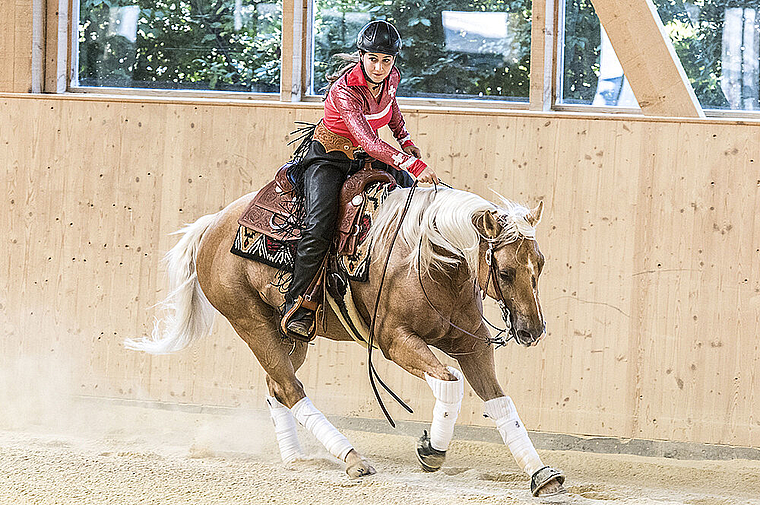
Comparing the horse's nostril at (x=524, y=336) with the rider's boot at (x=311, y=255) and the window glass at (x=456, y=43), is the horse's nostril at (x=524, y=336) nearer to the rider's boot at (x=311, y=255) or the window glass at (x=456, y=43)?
the rider's boot at (x=311, y=255)

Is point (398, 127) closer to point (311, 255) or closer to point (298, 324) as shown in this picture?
point (311, 255)

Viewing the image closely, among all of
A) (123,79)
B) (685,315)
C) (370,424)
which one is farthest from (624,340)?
(123,79)

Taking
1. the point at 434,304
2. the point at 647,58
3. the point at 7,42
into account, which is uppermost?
the point at 7,42

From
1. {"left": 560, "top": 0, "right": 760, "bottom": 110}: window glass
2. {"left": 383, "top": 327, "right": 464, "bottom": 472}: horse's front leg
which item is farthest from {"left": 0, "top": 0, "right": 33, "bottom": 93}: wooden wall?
{"left": 560, "top": 0, "right": 760, "bottom": 110}: window glass

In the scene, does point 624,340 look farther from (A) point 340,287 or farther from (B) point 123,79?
(B) point 123,79

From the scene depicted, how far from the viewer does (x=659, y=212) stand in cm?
421

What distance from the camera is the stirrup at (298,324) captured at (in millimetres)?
3246

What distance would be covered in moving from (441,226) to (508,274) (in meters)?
0.31

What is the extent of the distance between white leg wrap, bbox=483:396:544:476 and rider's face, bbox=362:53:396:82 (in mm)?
1379

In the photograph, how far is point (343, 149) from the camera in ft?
11.0

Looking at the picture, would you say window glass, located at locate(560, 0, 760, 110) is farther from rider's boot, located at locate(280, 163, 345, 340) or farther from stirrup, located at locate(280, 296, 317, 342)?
stirrup, located at locate(280, 296, 317, 342)

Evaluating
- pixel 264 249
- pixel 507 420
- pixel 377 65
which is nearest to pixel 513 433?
pixel 507 420

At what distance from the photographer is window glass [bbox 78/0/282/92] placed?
16.6 ft

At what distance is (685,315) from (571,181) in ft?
3.06
